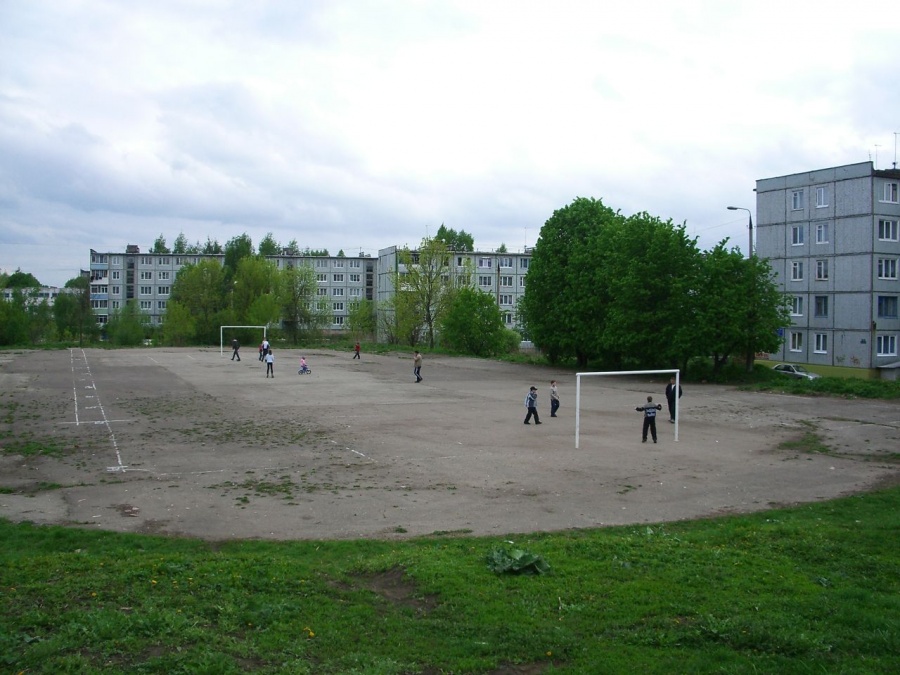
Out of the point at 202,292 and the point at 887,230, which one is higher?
the point at 887,230

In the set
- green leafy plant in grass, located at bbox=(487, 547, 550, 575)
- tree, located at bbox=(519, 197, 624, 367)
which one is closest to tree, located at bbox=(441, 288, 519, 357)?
tree, located at bbox=(519, 197, 624, 367)

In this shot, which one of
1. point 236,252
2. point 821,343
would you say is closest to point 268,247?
point 236,252

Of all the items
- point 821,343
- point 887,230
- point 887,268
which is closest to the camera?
point 887,230

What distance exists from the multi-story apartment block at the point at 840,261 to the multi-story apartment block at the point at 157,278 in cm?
8714

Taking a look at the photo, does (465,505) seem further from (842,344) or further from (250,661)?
(842,344)

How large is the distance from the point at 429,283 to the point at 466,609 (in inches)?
2946

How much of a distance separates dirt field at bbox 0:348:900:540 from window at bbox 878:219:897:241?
79.5ft

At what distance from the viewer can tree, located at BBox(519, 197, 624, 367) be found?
53531 millimetres

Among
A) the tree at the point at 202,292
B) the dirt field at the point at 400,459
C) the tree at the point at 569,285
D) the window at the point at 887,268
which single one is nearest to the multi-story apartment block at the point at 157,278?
the tree at the point at 202,292

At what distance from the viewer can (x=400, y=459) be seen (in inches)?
813

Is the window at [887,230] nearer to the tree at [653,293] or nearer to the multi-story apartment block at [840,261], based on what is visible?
the multi-story apartment block at [840,261]

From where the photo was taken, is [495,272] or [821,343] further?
[495,272]

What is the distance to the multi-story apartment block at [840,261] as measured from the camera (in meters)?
55.3

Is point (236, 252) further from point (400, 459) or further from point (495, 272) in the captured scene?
point (400, 459)
